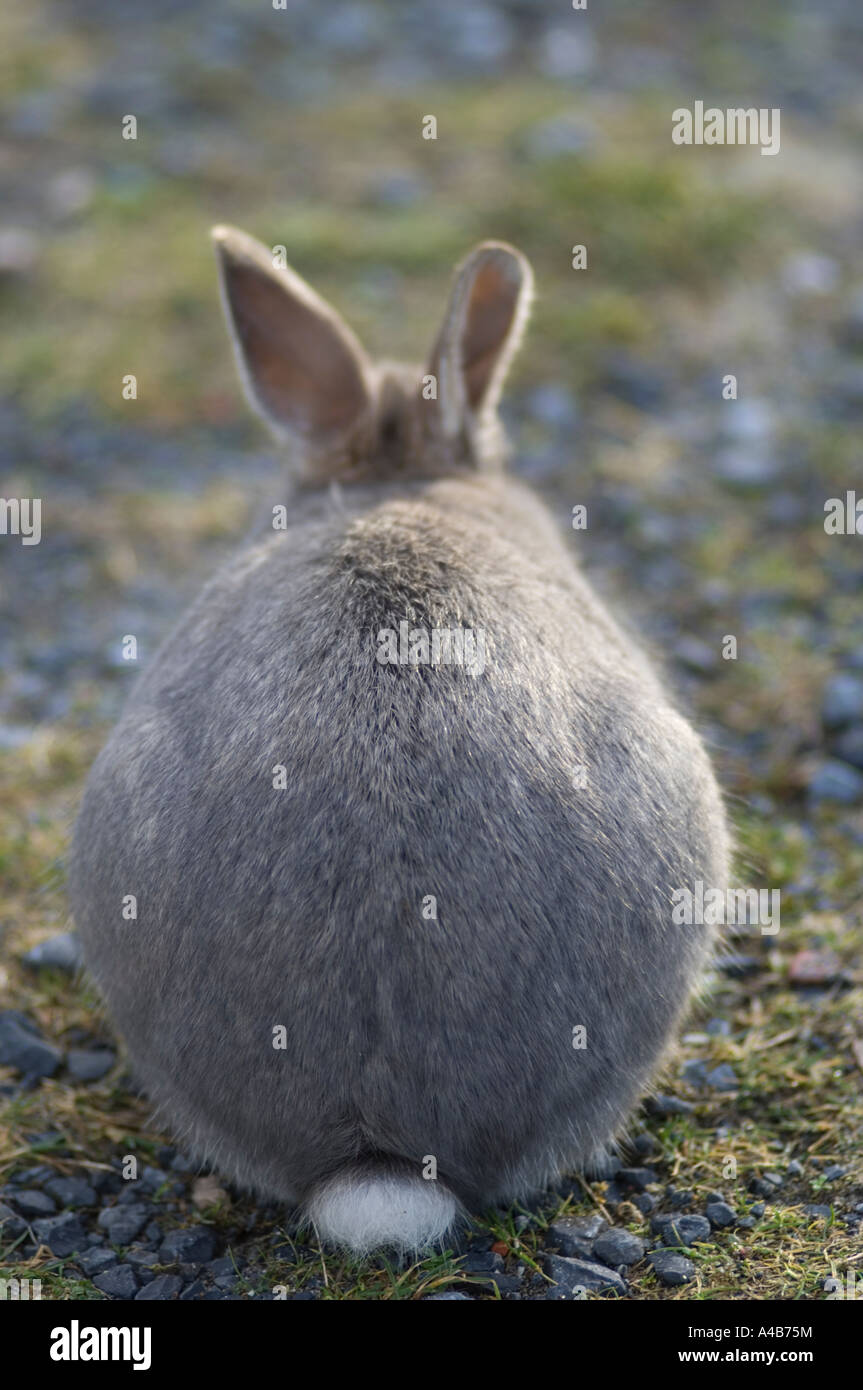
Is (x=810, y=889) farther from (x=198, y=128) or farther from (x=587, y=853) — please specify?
(x=198, y=128)

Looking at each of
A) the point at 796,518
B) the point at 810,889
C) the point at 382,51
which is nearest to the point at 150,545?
the point at 796,518

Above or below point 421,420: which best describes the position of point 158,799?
below

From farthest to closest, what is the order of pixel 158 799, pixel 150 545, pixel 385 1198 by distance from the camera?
pixel 150 545
pixel 158 799
pixel 385 1198

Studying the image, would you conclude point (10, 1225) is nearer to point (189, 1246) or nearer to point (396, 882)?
point (189, 1246)

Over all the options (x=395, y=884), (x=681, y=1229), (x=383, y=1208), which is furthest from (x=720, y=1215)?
(x=395, y=884)

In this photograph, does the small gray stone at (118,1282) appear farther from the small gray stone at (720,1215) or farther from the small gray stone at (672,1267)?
the small gray stone at (720,1215)

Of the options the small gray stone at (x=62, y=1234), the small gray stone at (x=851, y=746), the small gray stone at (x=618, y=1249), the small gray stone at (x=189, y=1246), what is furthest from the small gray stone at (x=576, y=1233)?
the small gray stone at (x=851, y=746)

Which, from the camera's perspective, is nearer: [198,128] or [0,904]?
[0,904]

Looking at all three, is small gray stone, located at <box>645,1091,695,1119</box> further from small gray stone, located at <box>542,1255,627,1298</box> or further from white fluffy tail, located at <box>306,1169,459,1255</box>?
white fluffy tail, located at <box>306,1169,459,1255</box>
